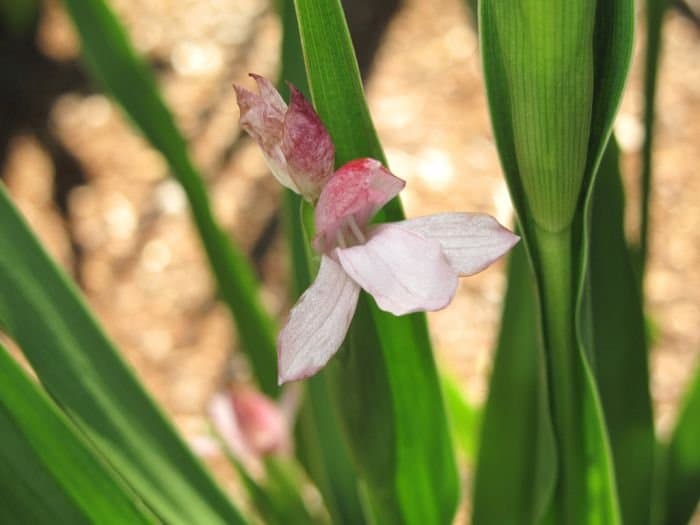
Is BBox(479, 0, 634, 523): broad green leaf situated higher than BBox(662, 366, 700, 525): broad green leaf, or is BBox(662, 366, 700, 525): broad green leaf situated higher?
BBox(479, 0, 634, 523): broad green leaf

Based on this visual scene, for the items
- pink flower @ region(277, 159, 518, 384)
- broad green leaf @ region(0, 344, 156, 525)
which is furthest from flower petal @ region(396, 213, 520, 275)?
broad green leaf @ region(0, 344, 156, 525)

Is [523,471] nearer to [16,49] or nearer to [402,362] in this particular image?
[402,362]

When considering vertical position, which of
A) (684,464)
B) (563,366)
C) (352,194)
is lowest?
(684,464)

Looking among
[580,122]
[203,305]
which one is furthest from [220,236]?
[203,305]

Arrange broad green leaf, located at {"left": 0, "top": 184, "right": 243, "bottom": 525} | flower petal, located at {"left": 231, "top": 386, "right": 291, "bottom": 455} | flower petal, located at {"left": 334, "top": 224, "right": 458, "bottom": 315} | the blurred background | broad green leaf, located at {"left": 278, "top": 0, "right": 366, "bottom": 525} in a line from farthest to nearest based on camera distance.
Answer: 1. the blurred background
2. flower petal, located at {"left": 231, "top": 386, "right": 291, "bottom": 455}
3. broad green leaf, located at {"left": 278, "top": 0, "right": 366, "bottom": 525}
4. broad green leaf, located at {"left": 0, "top": 184, "right": 243, "bottom": 525}
5. flower petal, located at {"left": 334, "top": 224, "right": 458, "bottom": 315}

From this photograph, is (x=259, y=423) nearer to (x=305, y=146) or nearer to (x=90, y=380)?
(x=90, y=380)

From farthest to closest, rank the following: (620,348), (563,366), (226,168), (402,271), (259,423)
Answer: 1. (226,168)
2. (259,423)
3. (620,348)
4. (563,366)
5. (402,271)

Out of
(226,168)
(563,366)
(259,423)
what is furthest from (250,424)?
(226,168)

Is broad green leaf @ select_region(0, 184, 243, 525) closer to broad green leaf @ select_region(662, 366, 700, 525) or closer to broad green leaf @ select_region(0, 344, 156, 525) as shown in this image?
broad green leaf @ select_region(0, 344, 156, 525)
